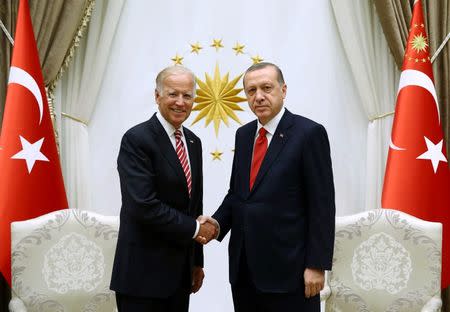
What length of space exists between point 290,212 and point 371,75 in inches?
75.4

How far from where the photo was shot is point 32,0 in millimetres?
3758

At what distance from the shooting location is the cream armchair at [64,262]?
2.94m

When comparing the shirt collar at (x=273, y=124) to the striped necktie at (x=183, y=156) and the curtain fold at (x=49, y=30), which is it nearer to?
the striped necktie at (x=183, y=156)

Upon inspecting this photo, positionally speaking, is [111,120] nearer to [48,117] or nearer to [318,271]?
[48,117]

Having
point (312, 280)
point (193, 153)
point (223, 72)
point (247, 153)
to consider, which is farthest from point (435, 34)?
point (312, 280)

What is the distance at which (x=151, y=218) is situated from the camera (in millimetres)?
2238

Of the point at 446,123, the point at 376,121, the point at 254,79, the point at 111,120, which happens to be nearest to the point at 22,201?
the point at 111,120

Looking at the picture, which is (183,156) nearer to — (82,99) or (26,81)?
(26,81)

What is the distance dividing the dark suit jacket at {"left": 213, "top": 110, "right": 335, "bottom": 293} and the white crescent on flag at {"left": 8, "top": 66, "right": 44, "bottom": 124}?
1.83 m

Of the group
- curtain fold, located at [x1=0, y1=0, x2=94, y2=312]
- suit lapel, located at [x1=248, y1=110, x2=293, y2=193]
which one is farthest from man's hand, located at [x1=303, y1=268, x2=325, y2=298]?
curtain fold, located at [x1=0, y1=0, x2=94, y2=312]

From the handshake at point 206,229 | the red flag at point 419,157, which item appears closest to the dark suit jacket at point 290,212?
the handshake at point 206,229

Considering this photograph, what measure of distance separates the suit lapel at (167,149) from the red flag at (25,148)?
4.68ft

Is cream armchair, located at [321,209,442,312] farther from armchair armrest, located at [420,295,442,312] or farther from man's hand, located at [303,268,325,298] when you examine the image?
man's hand, located at [303,268,325,298]

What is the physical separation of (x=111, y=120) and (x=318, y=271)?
7.34ft
